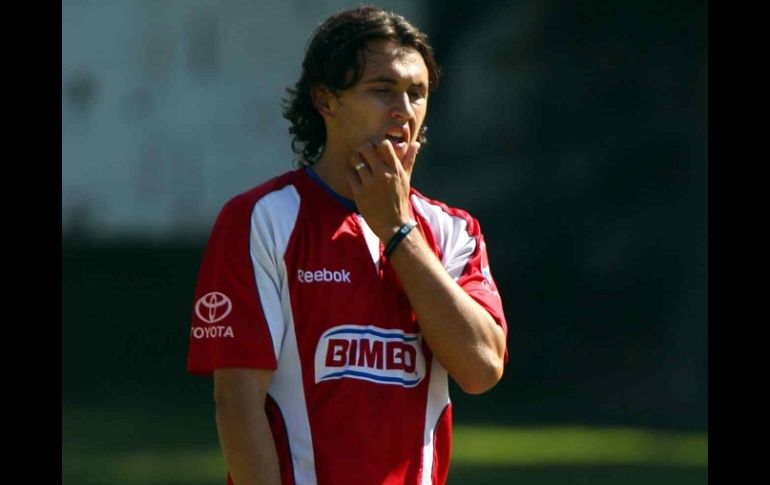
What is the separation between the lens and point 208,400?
6.16 metres

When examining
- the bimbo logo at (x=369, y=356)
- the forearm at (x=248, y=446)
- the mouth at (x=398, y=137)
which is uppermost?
the mouth at (x=398, y=137)

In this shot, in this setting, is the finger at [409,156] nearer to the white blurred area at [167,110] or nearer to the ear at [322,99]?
the ear at [322,99]

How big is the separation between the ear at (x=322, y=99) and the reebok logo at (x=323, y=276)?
0.39 m

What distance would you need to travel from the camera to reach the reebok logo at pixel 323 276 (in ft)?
9.23

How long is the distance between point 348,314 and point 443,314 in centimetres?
20

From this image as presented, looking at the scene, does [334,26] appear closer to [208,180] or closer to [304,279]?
[304,279]

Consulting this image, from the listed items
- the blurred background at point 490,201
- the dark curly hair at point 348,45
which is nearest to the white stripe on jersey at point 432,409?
the dark curly hair at point 348,45

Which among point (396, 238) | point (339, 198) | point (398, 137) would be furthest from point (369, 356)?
point (398, 137)

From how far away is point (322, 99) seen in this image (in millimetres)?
3045

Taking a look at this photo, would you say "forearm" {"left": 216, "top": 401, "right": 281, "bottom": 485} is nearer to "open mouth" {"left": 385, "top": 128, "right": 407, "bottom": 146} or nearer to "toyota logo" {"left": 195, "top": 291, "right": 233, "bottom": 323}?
"toyota logo" {"left": 195, "top": 291, "right": 233, "bottom": 323}

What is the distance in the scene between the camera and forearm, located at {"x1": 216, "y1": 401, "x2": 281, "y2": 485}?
2.69 meters

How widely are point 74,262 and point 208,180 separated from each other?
0.73 m
